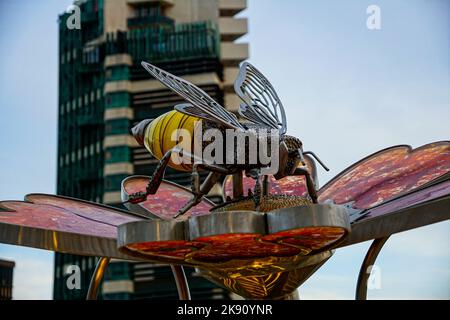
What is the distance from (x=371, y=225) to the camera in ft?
47.9

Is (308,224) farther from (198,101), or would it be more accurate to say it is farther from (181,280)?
(181,280)

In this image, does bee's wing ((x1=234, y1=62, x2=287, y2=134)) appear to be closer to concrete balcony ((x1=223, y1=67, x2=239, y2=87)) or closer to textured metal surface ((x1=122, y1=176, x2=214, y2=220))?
textured metal surface ((x1=122, y1=176, x2=214, y2=220))

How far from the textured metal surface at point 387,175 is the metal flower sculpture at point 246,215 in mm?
30

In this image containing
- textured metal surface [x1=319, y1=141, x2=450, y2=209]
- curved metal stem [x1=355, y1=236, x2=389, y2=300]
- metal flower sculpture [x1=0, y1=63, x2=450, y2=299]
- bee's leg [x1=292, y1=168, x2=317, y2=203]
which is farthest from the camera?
textured metal surface [x1=319, y1=141, x2=450, y2=209]

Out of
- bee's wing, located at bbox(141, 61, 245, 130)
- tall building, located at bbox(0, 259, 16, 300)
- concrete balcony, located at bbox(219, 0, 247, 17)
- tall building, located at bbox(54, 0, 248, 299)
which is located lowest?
tall building, located at bbox(0, 259, 16, 300)

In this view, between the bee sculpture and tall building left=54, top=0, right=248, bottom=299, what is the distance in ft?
85.7

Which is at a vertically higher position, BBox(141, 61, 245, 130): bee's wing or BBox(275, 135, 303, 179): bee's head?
BBox(141, 61, 245, 130): bee's wing

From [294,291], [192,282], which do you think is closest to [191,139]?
[294,291]

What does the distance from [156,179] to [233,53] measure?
32274 millimetres

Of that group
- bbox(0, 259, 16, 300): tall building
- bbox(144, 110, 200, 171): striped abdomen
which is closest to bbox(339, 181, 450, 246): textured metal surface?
bbox(144, 110, 200, 171): striped abdomen

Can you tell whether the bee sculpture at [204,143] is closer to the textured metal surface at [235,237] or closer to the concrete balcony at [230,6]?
the textured metal surface at [235,237]

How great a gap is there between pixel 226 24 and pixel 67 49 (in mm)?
8318

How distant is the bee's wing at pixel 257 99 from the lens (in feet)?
51.5

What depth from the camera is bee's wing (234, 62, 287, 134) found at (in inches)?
618
